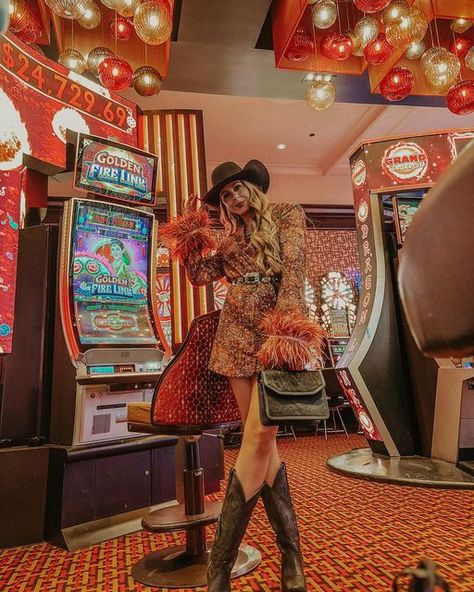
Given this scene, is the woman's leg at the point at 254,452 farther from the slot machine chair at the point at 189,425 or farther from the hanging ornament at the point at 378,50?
the hanging ornament at the point at 378,50

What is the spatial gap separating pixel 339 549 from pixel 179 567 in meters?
0.69

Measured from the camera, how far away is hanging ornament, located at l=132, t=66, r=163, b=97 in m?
3.92

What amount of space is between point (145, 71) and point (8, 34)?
1165 millimetres

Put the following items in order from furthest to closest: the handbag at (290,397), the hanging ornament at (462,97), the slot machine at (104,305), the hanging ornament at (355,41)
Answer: the hanging ornament at (462,97) → the hanging ornament at (355,41) → the slot machine at (104,305) → the handbag at (290,397)

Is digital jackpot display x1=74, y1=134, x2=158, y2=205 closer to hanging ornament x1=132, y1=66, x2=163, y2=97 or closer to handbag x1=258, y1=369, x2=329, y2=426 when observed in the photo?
hanging ornament x1=132, y1=66, x2=163, y2=97

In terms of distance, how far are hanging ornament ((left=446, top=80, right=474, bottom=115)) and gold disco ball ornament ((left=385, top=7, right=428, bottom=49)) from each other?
2.69ft

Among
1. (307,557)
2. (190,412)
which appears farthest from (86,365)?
(307,557)

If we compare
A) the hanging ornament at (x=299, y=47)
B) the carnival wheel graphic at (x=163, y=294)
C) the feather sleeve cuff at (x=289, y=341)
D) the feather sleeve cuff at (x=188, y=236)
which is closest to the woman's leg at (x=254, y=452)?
the feather sleeve cuff at (x=289, y=341)

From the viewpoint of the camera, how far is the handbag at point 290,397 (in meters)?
1.40

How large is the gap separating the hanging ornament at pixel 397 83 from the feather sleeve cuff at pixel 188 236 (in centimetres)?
320

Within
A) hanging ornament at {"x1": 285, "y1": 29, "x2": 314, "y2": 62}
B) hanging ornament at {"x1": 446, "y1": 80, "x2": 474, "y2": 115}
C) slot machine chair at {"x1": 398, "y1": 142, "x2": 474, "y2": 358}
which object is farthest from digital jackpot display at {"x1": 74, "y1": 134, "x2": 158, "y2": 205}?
hanging ornament at {"x1": 446, "y1": 80, "x2": 474, "y2": 115}

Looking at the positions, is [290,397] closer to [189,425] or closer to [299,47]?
[189,425]

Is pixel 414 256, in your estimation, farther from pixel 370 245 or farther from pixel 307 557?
pixel 370 245

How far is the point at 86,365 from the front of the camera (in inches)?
88.5
